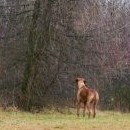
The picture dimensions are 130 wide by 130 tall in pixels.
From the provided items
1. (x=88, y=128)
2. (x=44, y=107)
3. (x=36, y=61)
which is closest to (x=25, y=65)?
(x=36, y=61)

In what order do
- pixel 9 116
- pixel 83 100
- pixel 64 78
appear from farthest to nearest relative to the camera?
pixel 64 78 → pixel 83 100 → pixel 9 116

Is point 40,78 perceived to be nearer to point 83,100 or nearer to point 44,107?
point 44,107

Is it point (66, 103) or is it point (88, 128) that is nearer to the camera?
point (88, 128)

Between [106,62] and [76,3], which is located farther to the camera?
[106,62]

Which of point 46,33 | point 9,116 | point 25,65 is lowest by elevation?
point 9,116

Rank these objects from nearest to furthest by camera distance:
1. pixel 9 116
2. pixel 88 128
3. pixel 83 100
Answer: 1. pixel 88 128
2. pixel 9 116
3. pixel 83 100

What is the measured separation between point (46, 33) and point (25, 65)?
165cm

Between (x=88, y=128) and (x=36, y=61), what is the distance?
24.2 feet

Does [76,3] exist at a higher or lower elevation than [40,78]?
higher

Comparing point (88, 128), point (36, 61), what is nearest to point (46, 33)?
point (36, 61)

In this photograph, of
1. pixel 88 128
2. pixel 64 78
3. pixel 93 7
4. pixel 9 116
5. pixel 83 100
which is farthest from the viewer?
pixel 64 78

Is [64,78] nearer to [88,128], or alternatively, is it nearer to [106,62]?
[106,62]

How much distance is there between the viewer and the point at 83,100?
767 inches

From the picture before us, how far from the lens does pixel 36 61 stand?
2139 cm
